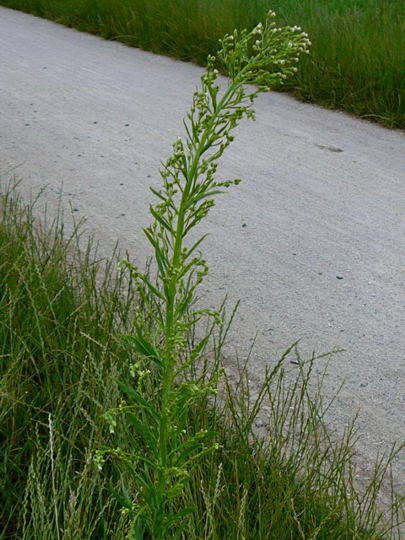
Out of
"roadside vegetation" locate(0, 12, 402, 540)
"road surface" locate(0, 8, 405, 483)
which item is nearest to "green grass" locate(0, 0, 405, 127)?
"road surface" locate(0, 8, 405, 483)

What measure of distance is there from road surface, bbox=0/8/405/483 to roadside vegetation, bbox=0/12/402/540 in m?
0.41

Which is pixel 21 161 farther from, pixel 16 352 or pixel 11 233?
pixel 16 352

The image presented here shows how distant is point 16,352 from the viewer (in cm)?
259

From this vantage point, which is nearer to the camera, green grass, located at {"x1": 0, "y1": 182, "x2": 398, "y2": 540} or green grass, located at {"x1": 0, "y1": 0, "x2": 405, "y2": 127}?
green grass, located at {"x1": 0, "y1": 182, "x2": 398, "y2": 540}

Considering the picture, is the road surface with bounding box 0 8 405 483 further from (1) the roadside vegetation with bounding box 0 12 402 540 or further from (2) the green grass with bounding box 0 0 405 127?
(1) the roadside vegetation with bounding box 0 12 402 540

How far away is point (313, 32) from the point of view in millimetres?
7016

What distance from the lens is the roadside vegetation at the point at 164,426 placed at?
5.18 feet

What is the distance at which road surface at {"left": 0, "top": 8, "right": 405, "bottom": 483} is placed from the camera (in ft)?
11.6

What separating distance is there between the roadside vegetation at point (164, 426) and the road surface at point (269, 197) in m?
0.41

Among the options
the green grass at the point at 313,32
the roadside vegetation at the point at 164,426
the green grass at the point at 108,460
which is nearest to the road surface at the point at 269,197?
the green grass at the point at 313,32

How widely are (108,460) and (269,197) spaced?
2.85 meters

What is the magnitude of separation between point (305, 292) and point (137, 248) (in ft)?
3.00

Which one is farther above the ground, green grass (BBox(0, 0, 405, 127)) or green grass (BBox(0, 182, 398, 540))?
green grass (BBox(0, 0, 405, 127))

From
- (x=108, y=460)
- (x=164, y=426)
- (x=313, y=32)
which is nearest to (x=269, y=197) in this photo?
(x=313, y=32)
